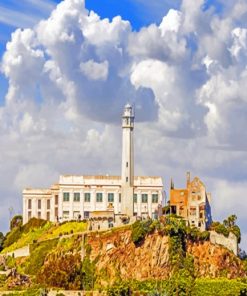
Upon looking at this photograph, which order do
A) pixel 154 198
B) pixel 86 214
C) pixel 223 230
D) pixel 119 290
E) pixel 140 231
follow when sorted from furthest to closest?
1. pixel 154 198
2. pixel 86 214
3. pixel 223 230
4. pixel 140 231
5. pixel 119 290

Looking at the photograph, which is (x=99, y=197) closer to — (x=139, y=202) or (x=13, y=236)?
(x=139, y=202)

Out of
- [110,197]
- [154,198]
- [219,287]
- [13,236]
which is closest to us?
[219,287]

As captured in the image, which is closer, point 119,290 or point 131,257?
point 119,290

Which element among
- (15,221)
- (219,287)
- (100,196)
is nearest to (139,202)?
(100,196)

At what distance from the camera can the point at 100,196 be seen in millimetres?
126875

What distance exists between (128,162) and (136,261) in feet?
38.4

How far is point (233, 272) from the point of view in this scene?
116438 millimetres

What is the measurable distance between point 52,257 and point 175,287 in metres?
14.2

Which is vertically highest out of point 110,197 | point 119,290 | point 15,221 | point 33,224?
point 110,197

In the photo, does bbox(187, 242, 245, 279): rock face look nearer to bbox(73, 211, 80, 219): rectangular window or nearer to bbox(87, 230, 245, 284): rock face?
bbox(87, 230, 245, 284): rock face

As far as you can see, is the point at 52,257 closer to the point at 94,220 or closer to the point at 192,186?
the point at 94,220

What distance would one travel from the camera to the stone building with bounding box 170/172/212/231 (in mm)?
119188

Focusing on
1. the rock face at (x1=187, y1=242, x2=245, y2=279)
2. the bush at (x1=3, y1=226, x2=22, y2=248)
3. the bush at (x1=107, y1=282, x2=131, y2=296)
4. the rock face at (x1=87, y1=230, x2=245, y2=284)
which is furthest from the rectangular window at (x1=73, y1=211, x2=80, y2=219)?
the bush at (x1=107, y1=282, x2=131, y2=296)

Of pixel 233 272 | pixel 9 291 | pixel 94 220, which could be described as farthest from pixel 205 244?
pixel 9 291
